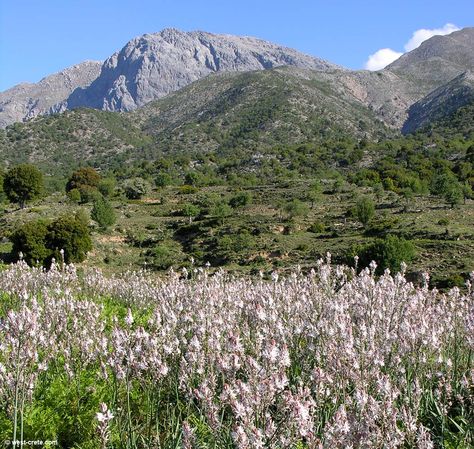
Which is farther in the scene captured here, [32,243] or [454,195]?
[454,195]

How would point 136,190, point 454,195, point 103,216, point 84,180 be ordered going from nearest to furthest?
point 103,216
point 454,195
point 136,190
point 84,180

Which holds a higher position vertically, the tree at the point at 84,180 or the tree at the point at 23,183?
the tree at the point at 84,180

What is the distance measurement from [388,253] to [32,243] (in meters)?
25.9

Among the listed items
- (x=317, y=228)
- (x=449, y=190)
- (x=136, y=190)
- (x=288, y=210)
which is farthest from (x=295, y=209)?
(x=136, y=190)

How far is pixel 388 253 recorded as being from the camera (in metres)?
32.2

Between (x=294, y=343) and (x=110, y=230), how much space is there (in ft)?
143

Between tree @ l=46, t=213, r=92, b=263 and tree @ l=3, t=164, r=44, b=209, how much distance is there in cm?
2068

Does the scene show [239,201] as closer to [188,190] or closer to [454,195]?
[188,190]

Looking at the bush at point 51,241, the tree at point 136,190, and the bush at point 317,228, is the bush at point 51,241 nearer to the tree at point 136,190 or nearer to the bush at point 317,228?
the bush at point 317,228

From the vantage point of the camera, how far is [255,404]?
121 inches

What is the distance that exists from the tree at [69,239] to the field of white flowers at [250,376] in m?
31.8

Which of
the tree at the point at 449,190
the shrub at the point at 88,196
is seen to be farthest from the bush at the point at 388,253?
the shrub at the point at 88,196

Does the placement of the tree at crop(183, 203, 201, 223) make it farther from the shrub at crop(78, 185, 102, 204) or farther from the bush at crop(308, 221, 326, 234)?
the bush at crop(308, 221, 326, 234)

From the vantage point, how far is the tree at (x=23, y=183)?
55.9 meters
